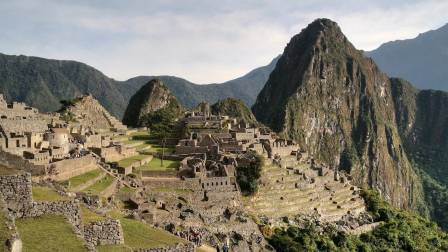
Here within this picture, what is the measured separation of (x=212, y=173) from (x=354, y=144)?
529 ft

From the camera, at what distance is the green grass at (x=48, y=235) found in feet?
35.0

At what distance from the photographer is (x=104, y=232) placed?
13.5m

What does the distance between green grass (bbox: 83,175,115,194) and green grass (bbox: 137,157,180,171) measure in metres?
5.79

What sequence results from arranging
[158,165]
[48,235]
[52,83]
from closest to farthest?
1. [48,235]
2. [158,165]
3. [52,83]

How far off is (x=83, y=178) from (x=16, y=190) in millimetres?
20024

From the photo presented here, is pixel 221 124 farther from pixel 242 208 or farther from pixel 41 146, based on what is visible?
pixel 41 146

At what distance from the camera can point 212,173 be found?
41.6 metres

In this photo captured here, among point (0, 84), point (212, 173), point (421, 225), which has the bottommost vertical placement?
point (421, 225)

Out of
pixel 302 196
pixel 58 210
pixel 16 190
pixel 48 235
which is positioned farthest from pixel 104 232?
pixel 302 196

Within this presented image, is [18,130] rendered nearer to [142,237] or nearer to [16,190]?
[142,237]

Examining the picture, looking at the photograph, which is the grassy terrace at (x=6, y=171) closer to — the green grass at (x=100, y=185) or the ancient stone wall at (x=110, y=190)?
the green grass at (x=100, y=185)

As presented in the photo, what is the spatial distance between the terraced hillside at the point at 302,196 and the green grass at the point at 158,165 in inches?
267

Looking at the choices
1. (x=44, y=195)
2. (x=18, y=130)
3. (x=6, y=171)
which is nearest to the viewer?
(x=6, y=171)

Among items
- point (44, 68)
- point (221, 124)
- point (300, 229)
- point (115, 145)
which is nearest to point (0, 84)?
point (44, 68)
